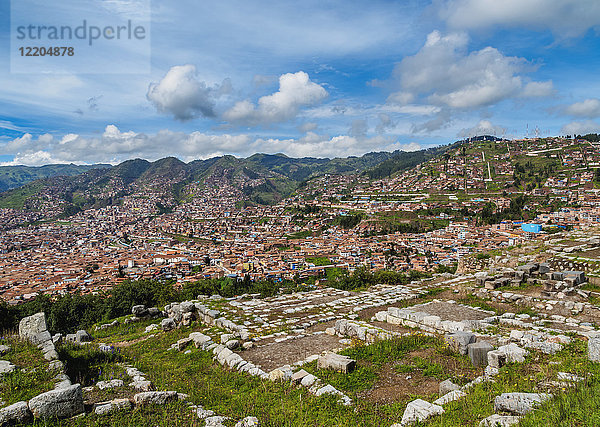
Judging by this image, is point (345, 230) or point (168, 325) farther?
point (345, 230)

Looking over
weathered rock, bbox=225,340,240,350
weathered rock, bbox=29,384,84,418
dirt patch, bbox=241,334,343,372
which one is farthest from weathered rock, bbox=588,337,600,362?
weathered rock, bbox=29,384,84,418

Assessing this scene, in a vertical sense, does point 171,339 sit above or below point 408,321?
below

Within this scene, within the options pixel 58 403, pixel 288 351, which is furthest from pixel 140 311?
pixel 58 403

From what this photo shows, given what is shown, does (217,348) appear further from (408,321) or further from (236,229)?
(236,229)

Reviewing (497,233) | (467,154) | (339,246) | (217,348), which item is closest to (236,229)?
(339,246)

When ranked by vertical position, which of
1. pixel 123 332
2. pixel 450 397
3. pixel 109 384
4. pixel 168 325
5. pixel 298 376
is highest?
pixel 450 397

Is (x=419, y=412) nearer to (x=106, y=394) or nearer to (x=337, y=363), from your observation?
(x=337, y=363)

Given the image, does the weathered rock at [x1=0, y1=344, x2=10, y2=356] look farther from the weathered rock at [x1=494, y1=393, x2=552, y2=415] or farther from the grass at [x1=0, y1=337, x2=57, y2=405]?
the weathered rock at [x1=494, y1=393, x2=552, y2=415]

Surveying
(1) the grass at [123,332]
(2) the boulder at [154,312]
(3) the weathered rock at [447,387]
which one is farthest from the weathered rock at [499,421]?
(2) the boulder at [154,312]
